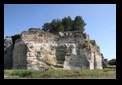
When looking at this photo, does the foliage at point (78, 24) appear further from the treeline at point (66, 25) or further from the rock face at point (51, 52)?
the rock face at point (51, 52)

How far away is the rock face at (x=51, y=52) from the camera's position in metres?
23.7

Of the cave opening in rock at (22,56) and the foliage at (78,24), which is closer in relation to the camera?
the cave opening in rock at (22,56)

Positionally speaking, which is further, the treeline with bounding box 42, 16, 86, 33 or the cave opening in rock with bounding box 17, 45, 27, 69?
the treeline with bounding box 42, 16, 86, 33

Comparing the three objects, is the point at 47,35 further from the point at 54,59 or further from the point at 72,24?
the point at 72,24

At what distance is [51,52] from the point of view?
2533cm

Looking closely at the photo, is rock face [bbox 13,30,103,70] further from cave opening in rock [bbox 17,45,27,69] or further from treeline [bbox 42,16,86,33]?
treeline [bbox 42,16,86,33]

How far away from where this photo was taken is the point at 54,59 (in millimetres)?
24953

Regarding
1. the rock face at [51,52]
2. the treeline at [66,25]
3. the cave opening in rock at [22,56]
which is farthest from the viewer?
the treeline at [66,25]

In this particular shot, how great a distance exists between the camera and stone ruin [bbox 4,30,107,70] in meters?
23.7

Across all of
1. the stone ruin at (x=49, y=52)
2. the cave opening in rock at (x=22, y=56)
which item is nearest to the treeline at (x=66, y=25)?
the stone ruin at (x=49, y=52)

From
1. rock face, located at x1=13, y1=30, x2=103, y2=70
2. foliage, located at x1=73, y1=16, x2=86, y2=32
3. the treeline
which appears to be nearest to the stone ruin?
rock face, located at x1=13, y1=30, x2=103, y2=70

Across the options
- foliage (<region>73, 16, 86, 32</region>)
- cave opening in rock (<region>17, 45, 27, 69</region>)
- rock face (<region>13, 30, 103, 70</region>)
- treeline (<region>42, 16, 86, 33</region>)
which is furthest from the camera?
foliage (<region>73, 16, 86, 32</region>)

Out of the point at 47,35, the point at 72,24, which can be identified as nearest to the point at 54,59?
the point at 47,35
